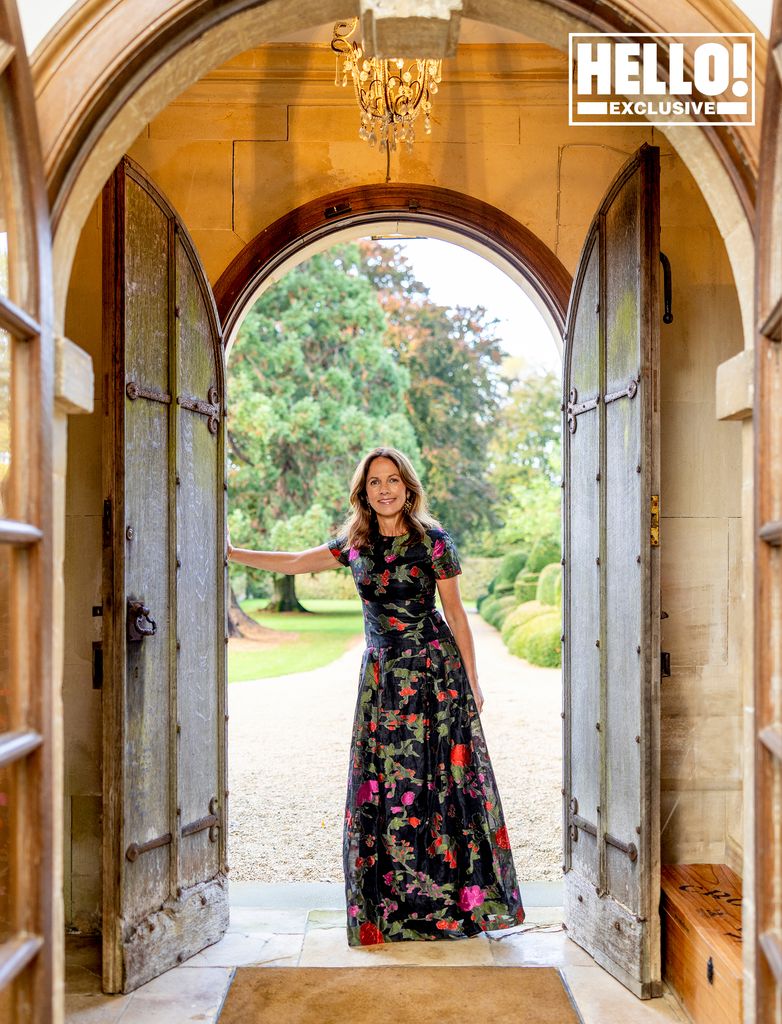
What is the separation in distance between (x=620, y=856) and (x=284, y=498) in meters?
12.2

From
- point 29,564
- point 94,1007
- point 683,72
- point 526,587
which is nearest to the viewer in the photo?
point 29,564

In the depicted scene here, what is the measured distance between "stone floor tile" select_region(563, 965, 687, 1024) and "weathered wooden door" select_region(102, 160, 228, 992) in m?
1.27

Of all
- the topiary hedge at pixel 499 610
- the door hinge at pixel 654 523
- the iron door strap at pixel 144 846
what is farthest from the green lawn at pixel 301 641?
the door hinge at pixel 654 523

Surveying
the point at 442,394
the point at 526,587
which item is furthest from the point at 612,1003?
the point at 442,394

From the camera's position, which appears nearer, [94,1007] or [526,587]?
[94,1007]

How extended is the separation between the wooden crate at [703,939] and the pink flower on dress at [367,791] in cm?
102

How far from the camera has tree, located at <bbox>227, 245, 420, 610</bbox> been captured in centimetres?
1389

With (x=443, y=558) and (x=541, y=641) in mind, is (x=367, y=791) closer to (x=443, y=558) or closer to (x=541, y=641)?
(x=443, y=558)

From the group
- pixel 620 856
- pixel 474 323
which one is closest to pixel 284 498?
pixel 474 323

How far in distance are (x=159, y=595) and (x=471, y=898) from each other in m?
1.54

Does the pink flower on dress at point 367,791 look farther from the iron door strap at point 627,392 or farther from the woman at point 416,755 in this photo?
the iron door strap at point 627,392

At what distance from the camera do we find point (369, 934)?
342 cm

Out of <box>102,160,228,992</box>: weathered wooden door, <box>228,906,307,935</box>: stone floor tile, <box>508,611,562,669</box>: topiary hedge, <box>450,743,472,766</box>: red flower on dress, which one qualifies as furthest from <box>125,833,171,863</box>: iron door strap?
<box>508,611,562,669</box>: topiary hedge

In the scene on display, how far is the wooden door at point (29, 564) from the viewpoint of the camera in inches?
66.8
